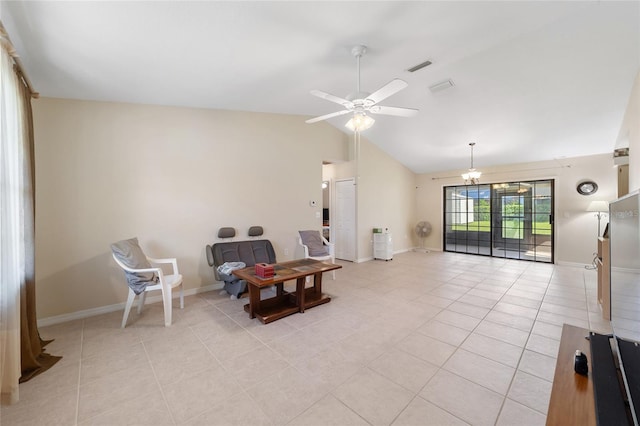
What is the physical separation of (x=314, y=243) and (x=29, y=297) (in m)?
3.73

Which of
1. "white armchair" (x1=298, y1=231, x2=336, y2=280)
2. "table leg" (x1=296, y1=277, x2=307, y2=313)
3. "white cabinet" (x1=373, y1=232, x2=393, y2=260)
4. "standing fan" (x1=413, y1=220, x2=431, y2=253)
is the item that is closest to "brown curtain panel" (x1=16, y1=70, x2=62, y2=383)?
"table leg" (x1=296, y1=277, x2=307, y2=313)

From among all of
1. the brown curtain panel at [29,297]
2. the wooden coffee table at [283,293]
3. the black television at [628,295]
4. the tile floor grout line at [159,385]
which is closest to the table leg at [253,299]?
the wooden coffee table at [283,293]

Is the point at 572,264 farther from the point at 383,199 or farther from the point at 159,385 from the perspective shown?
the point at 159,385

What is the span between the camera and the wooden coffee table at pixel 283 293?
3035mm

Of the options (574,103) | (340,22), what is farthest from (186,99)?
(574,103)

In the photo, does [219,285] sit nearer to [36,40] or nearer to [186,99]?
[186,99]

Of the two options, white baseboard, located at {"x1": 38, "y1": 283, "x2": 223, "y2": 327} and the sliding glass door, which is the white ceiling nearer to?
the sliding glass door

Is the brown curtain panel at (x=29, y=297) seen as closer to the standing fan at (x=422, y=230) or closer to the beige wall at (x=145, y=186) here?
the beige wall at (x=145, y=186)

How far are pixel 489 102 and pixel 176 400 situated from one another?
543 centimetres

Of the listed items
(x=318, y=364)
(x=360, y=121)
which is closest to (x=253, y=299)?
(x=318, y=364)

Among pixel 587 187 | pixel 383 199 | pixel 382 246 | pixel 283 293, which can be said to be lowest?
pixel 283 293

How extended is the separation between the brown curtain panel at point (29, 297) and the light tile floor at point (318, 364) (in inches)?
5.1

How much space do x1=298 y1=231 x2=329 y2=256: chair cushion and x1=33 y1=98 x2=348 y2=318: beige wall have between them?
0.34 metres

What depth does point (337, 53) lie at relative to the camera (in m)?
2.75
